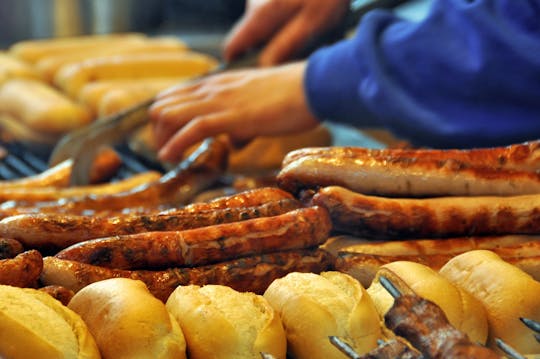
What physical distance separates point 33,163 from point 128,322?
3.62 meters

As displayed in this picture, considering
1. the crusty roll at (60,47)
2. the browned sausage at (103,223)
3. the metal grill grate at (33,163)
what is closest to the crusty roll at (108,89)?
the metal grill grate at (33,163)

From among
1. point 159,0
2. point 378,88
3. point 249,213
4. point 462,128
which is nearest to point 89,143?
point 378,88

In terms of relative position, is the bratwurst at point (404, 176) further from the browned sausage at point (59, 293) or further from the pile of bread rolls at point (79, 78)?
the pile of bread rolls at point (79, 78)

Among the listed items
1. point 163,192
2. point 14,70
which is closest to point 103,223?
point 163,192

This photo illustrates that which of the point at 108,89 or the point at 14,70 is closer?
the point at 108,89

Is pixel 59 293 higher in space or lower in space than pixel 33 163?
higher

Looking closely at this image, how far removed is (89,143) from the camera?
425cm

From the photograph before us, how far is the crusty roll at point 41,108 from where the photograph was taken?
18.0ft

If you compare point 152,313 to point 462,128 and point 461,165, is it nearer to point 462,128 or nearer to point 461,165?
point 461,165

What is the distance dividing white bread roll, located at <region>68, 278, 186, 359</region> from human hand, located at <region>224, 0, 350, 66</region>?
11.7 ft

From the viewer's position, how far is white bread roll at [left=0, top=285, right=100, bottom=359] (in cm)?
173

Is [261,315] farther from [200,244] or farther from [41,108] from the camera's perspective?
[41,108]

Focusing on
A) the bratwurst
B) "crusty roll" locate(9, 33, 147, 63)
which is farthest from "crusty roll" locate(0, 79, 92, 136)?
the bratwurst

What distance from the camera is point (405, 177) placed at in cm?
240
